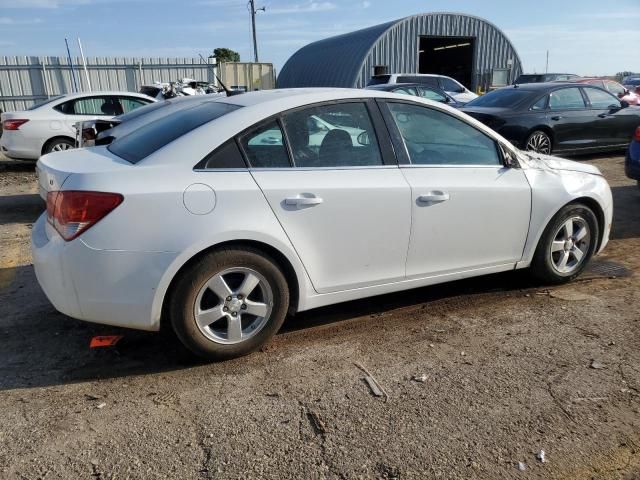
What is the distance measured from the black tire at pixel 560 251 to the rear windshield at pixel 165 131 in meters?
2.60

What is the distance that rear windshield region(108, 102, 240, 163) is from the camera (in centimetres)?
338

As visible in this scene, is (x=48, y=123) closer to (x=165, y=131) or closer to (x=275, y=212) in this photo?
(x=165, y=131)

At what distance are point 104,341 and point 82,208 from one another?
3.07 ft

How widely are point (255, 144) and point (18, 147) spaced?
8.33 metres

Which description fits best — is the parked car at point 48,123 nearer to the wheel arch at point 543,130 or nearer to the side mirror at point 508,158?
the wheel arch at point 543,130

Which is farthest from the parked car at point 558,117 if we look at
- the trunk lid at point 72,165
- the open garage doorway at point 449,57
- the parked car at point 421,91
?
the open garage doorway at point 449,57

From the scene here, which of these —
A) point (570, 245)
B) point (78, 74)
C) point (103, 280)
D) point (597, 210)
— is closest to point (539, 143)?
point (597, 210)

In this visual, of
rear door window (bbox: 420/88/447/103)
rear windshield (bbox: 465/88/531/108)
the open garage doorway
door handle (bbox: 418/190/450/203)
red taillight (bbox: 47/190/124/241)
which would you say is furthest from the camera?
the open garage doorway

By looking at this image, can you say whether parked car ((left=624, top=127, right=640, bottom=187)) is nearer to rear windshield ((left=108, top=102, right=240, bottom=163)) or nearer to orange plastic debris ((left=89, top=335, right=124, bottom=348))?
rear windshield ((left=108, top=102, right=240, bottom=163))

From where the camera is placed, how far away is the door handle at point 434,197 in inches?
145

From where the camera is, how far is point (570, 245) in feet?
14.8

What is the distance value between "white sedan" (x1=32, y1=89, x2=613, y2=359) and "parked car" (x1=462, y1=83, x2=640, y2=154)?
6.17 metres

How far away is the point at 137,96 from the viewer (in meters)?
11.1

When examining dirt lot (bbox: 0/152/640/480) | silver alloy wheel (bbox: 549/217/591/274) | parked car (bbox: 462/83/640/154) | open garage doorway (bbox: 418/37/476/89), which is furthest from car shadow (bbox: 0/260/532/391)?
open garage doorway (bbox: 418/37/476/89)
